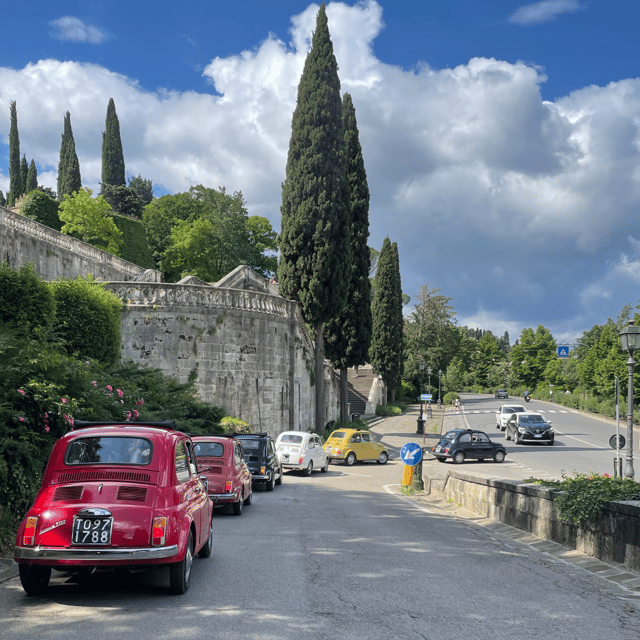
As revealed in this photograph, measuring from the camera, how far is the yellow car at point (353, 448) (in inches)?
1133

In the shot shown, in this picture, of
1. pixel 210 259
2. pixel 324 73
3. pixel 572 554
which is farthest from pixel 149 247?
pixel 572 554

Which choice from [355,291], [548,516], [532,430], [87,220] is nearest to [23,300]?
[548,516]

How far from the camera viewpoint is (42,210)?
52.2 metres

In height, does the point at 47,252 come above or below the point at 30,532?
above

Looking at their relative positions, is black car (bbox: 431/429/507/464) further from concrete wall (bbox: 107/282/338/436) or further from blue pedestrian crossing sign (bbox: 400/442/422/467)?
blue pedestrian crossing sign (bbox: 400/442/422/467)

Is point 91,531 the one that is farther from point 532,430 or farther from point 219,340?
point 532,430

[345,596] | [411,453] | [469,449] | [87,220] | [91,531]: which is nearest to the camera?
[91,531]

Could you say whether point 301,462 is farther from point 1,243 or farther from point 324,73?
point 324,73

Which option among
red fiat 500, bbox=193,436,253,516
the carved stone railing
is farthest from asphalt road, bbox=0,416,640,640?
the carved stone railing

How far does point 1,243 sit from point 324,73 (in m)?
18.7

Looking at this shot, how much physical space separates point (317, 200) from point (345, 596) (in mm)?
27650

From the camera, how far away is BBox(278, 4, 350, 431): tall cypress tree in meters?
32.6

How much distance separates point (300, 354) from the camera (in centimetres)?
3241

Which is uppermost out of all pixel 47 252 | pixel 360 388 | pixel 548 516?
pixel 47 252
